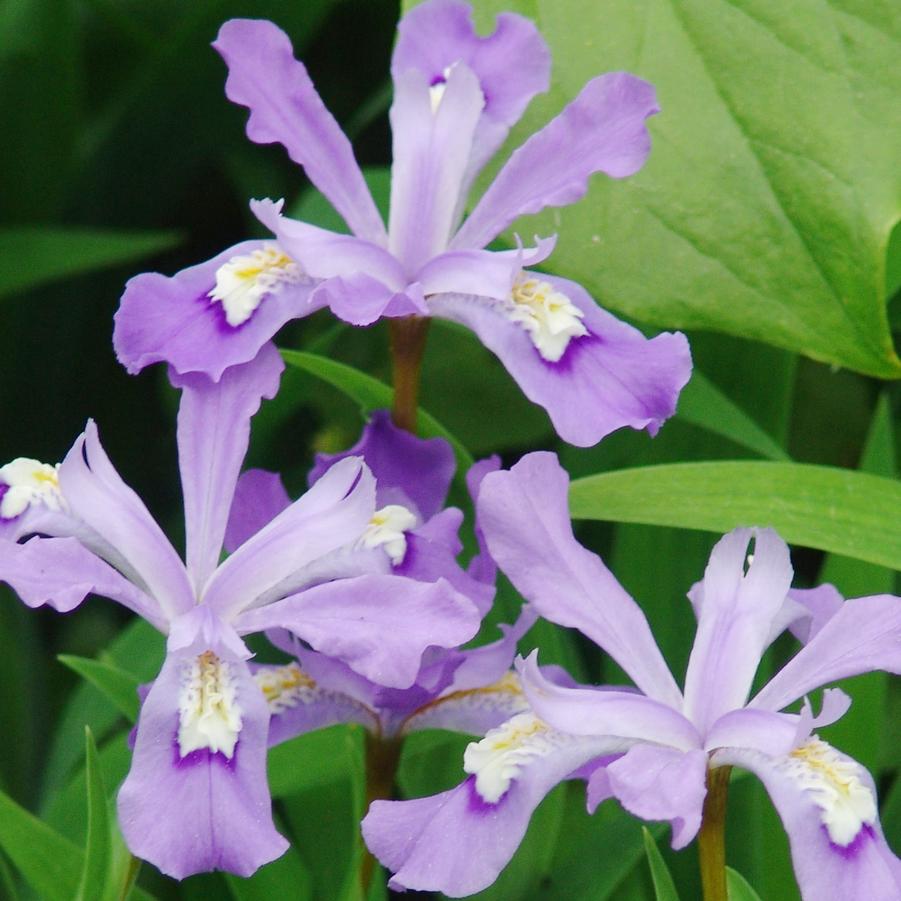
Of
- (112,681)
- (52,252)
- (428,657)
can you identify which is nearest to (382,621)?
(428,657)

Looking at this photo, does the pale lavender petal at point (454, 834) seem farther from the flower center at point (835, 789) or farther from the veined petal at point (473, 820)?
the flower center at point (835, 789)

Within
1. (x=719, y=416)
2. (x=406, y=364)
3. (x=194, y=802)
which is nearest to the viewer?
(x=194, y=802)

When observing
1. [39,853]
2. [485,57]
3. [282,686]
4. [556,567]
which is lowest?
[39,853]

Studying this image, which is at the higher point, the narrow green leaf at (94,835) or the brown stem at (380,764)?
the narrow green leaf at (94,835)

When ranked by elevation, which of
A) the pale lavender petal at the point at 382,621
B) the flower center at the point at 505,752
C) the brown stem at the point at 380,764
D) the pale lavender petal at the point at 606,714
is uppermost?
the pale lavender petal at the point at 382,621

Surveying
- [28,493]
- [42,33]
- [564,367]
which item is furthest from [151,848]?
[42,33]

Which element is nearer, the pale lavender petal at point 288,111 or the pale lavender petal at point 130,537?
the pale lavender petal at point 130,537

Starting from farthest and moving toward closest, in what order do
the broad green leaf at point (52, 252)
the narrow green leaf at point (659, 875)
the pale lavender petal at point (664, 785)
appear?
the broad green leaf at point (52, 252) < the narrow green leaf at point (659, 875) < the pale lavender petal at point (664, 785)

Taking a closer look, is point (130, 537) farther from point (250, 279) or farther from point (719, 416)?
point (719, 416)

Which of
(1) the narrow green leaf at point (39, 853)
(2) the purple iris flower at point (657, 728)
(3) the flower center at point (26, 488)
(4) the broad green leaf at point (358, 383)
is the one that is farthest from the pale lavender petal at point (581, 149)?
(1) the narrow green leaf at point (39, 853)
